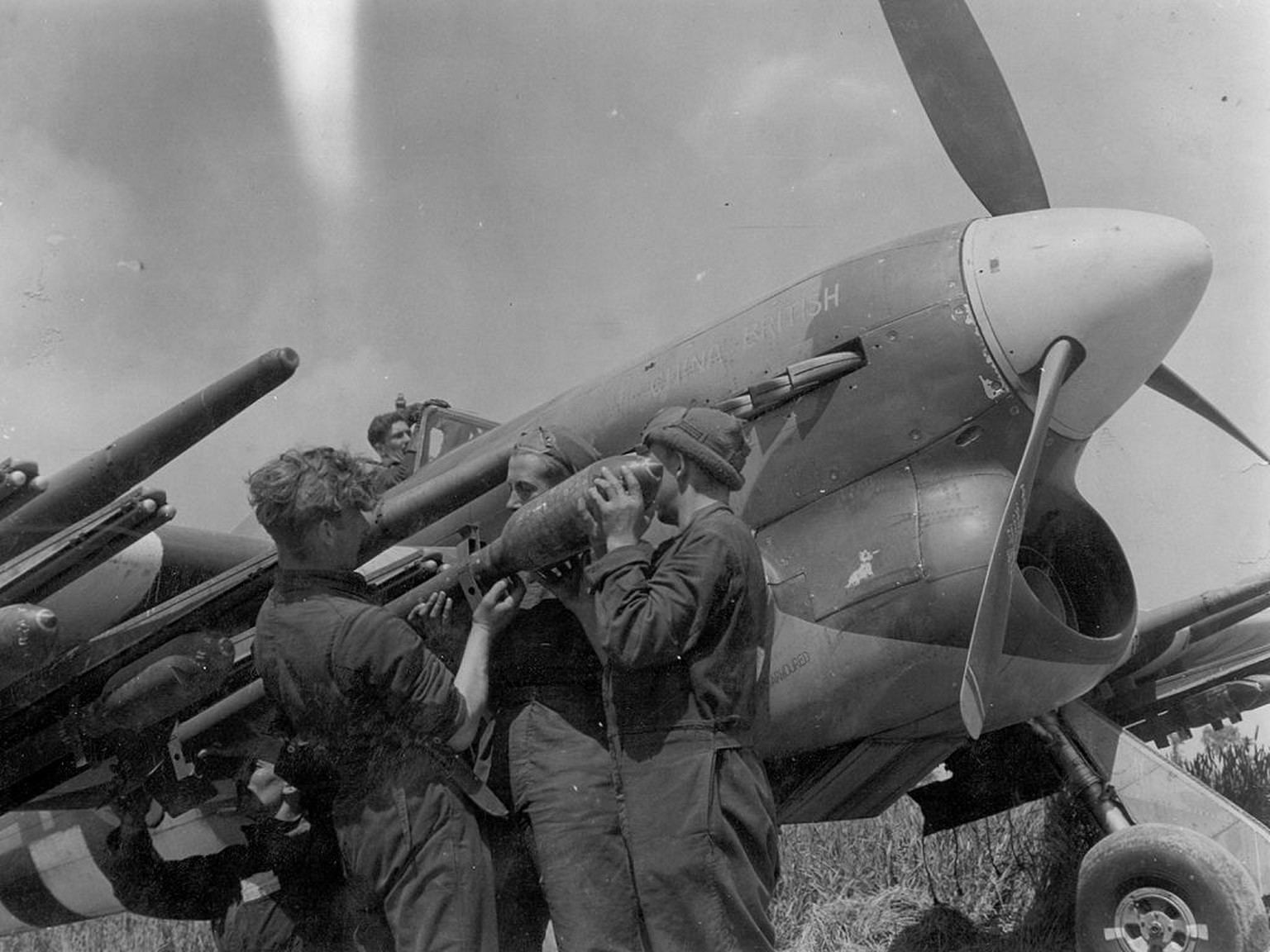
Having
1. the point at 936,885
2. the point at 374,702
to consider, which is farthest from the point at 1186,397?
the point at 374,702

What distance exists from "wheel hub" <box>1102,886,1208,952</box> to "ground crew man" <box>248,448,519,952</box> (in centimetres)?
311

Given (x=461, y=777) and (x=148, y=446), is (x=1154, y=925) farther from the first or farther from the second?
(x=148, y=446)

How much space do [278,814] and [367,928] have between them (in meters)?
0.57

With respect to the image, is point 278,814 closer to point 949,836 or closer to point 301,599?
point 301,599

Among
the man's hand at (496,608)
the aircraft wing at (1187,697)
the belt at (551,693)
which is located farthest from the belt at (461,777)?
the aircraft wing at (1187,697)

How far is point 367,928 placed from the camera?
126 inches

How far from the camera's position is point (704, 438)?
3090mm

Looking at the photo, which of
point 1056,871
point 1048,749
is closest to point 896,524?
point 1048,749

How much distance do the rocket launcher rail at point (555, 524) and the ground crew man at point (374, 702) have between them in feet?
0.41

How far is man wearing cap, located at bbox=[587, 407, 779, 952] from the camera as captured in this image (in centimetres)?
265

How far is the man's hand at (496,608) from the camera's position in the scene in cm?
305

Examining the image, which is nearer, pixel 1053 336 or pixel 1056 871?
pixel 1053 336

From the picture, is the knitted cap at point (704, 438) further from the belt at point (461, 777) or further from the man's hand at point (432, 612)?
the belt at point (461, 777)

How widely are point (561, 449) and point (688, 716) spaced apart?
1.01 metres
